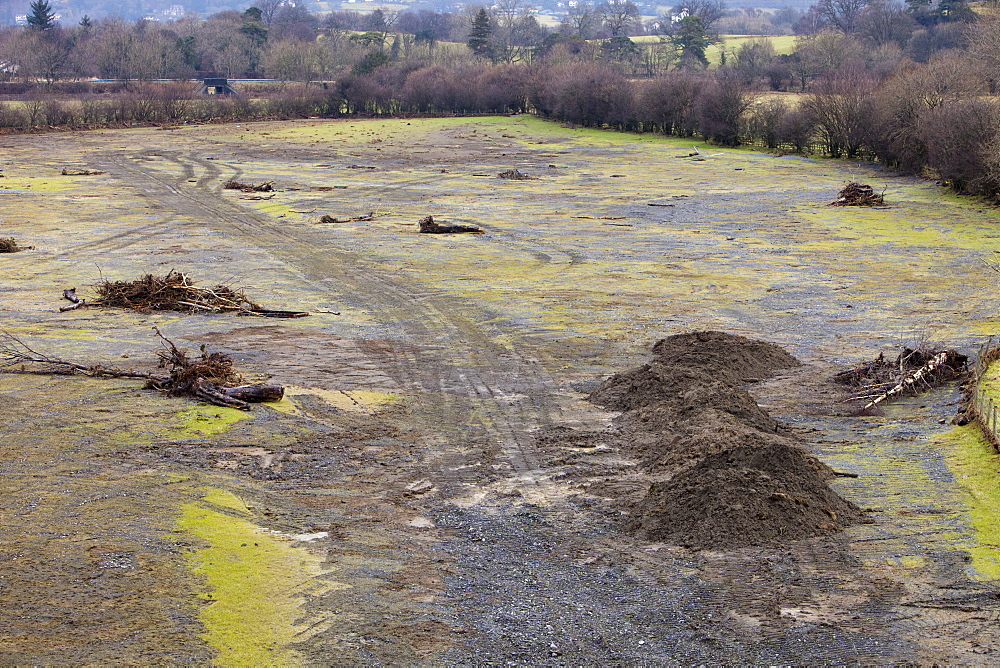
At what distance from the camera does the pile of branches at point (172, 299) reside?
19.8 m

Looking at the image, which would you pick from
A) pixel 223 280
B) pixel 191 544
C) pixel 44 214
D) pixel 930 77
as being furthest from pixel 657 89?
pixel 191 544

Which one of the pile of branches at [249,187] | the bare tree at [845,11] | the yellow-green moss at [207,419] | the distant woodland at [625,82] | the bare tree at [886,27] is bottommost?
the yellow-green moss at [207,419]

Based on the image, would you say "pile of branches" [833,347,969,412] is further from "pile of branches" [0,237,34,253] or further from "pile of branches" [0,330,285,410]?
"pile of branches" [0,237,34,253]

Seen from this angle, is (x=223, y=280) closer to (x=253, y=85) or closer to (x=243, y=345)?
(x=243, y=345)

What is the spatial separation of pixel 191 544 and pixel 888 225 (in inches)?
1084

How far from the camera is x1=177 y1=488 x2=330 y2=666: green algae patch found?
785 centimetres

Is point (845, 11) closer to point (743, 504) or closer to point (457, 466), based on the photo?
point (457, 466)

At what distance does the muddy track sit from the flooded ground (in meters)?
0.09

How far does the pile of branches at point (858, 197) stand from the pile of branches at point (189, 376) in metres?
27.1

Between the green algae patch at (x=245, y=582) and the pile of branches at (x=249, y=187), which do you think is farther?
the pile of branches at (x=249, y=187)

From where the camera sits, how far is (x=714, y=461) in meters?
10.6

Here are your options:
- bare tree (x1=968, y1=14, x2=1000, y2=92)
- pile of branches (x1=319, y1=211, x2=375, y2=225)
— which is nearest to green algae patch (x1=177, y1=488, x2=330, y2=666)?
pile of branches (x1=319, y1=211, x2=375, y2=225)

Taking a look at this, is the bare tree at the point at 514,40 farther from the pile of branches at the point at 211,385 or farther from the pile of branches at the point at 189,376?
the pile of branches at the point at 211,385

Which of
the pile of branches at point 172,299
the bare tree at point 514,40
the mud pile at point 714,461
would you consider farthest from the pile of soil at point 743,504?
the bare tree at point 514,40
